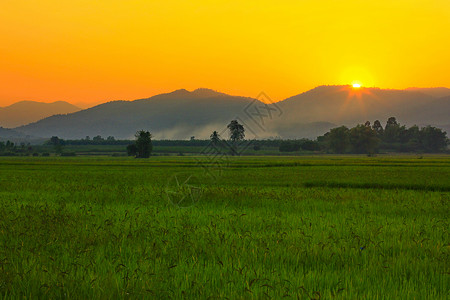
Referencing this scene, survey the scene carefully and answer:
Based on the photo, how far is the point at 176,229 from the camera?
12055 millimetres

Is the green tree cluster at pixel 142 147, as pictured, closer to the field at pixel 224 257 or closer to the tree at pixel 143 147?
the tree at pixel 143 147

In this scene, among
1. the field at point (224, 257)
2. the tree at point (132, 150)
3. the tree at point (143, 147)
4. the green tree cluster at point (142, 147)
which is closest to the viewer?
the field at point (224, 257)

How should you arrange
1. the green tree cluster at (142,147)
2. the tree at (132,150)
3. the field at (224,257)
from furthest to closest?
1. the tree at (132,150)
2. the green tree cluster at (142,147)
3. the field at (224,257)

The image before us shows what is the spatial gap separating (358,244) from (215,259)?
365cm

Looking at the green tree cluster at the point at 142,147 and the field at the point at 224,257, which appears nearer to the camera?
the field at the point at 224,257

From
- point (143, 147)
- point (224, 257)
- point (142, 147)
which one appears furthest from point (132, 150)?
point (224, 257)

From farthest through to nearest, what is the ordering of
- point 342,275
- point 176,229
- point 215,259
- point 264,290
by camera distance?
1. point 176,229
2. point 215,259
3. point 342,275
4. point 264,290

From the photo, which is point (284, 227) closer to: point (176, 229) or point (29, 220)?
point (176, 229)

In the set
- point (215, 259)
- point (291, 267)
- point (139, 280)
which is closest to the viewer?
point (139, 280)

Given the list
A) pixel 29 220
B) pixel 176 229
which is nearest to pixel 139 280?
pixel 176 229

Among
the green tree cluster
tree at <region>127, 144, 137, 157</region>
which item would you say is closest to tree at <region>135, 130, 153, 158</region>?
the green tree cluster

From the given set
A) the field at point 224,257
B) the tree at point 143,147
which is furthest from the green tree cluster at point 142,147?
the field at point 224,257

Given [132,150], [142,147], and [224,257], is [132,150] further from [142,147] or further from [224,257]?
[224,257]

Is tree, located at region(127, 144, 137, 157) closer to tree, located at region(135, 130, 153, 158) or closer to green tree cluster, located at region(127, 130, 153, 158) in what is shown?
green tree cluster, located at region(127, 130, 153, 158)
